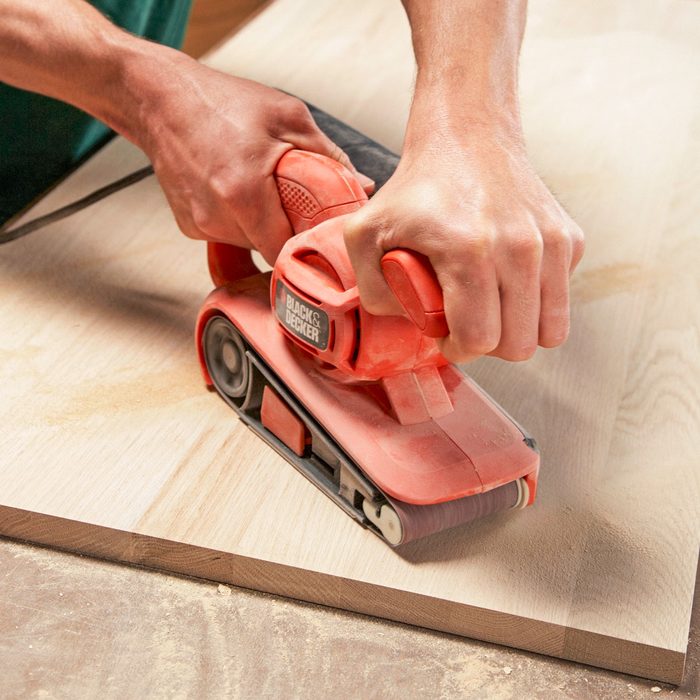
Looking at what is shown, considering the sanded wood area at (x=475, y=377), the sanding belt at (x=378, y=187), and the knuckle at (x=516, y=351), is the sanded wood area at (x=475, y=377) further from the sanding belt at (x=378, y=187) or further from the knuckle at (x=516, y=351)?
the knuckle at (x=516, y=351)

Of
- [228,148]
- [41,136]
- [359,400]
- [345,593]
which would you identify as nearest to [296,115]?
[228,148]

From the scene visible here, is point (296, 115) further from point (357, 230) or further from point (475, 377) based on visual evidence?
point (475, 377)

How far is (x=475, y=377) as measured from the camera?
4.91ft

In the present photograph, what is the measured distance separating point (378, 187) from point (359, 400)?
36cm

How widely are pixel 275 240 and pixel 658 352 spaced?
63 cm

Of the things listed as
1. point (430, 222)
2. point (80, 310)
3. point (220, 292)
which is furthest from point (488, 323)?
point (80, 310)

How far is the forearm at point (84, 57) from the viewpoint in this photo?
1378mm

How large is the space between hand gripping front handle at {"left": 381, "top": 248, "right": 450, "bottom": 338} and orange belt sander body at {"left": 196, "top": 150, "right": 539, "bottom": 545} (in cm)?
8

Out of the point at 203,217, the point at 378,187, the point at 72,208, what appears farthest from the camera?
the point at 72,208

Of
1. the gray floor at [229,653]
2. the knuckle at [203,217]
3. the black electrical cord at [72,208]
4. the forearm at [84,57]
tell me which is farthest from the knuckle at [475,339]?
the black electrical cord at [72,208]

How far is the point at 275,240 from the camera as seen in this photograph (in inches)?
51.9

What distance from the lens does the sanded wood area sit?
3.77ft

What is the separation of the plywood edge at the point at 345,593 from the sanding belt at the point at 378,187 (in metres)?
0.08

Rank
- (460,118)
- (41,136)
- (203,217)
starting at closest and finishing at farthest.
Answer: (460,118) < (203,217) < (41,136)
